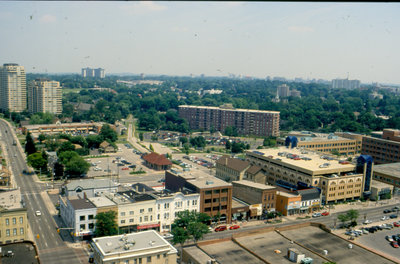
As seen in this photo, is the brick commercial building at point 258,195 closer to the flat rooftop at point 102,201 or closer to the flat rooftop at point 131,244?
the flat rooftop at point 102,201

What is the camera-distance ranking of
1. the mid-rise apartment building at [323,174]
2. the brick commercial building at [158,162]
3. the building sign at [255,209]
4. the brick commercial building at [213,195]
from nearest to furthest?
the brick commercial building at [213,195]
the building sign at [255,209]
the mid-rise apartment building at [323,174]
the brick commercial building at [158,162]

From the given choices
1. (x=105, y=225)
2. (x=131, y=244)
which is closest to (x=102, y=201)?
(x=105, y=225)

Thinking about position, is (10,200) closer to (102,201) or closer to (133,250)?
(102,201)

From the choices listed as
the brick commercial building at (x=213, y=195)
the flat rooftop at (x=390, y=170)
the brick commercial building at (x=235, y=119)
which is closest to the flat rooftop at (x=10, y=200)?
the brick commercial building at (x=213, y=195)

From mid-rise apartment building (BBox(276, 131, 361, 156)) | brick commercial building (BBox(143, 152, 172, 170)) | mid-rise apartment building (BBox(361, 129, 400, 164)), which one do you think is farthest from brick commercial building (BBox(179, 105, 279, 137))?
brick commercial building (BBox(143, 152, 172, 170))

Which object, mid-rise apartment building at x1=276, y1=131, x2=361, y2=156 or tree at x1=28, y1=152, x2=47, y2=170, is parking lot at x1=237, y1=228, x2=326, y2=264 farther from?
tree at x1=28, y1=152, x2=47, y2=170

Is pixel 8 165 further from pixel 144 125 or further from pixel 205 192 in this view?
pixel 144 125
